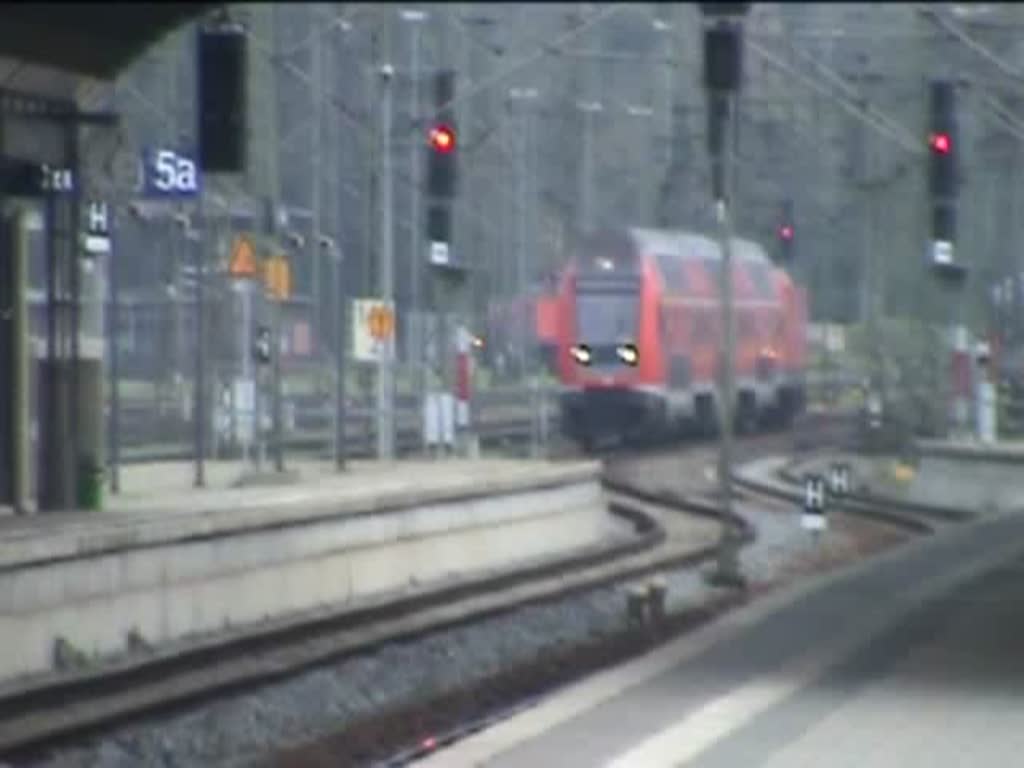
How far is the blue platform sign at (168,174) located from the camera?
25.8 m

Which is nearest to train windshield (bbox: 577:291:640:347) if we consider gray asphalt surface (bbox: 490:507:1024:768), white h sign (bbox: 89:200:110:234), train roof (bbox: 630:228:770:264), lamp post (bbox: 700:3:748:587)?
train roof (bbox: 630:228:770:264)

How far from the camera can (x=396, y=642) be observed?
21.4 metres

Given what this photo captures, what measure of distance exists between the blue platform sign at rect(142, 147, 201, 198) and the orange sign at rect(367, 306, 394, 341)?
5.51m

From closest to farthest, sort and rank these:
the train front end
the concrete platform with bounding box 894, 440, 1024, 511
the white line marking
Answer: the white line marking → the concrete platform with bounding box 894, 440, 1024, 511 → the train front end

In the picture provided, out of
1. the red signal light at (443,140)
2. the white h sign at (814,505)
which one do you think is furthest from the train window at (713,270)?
the red signal light at (443,140)

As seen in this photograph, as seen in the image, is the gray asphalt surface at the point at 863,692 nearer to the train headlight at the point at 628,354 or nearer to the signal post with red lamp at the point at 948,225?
the signal post with red lamp at the point at 948,225

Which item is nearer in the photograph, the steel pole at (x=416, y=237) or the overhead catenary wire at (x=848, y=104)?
the overhead catenary wire at (x=848, y=104)

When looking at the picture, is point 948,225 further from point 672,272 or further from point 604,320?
point 604,320

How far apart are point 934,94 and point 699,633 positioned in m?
6.21

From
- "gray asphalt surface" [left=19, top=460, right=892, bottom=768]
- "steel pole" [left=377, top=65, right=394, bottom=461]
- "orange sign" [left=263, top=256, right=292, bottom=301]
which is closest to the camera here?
"gray asphalt surface" [left=19, top=460, right=892, bottom=768]

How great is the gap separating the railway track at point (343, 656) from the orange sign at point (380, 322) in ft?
14.3

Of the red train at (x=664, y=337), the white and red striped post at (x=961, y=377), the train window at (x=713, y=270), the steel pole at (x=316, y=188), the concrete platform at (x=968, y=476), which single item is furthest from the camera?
the red train at (x=664, y=337)

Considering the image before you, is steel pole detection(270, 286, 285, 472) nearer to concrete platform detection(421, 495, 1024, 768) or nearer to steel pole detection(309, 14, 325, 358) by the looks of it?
steel pole detection(309, 14, 325, 358)

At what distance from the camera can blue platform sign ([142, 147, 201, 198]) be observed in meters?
25.8
